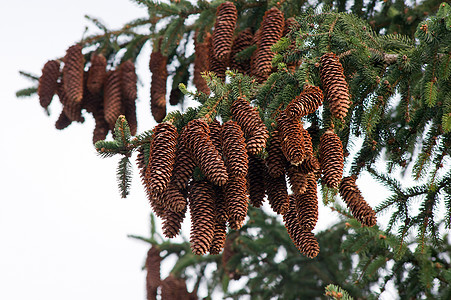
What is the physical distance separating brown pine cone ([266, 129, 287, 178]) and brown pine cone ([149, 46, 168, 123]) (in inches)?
90.9

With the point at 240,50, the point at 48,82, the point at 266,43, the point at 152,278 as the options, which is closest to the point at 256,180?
the point at 266,43

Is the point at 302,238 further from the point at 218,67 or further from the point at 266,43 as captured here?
the point at 218,67

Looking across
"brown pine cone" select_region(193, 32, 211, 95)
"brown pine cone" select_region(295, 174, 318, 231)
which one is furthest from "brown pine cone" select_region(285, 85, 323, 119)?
"brown pine cone" select_region(193, 32, 211, 95)

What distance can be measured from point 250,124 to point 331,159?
0.38 m

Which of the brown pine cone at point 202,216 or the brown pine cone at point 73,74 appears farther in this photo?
the brown pine cone at point 73,74

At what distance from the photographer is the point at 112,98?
4.50 metres

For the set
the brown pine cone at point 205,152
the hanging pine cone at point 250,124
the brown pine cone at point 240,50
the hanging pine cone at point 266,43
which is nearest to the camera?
the brown pine cone at point 205,152

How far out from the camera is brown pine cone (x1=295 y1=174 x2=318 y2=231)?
2.35m

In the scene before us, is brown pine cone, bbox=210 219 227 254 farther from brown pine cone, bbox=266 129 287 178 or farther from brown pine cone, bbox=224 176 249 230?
brown pine cone, bbox=266 129 287 178

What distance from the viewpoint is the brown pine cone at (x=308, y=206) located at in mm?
2348

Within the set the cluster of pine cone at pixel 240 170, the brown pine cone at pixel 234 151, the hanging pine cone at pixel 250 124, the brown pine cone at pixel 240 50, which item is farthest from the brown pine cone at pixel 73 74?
the brown pine cone at pixel 234 151

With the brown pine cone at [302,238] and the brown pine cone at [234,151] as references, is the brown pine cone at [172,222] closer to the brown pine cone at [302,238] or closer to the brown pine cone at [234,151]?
the brown pine cone at [234,151]

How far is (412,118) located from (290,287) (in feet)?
10.4

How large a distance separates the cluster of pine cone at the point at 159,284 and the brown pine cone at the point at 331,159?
11.1 ft
